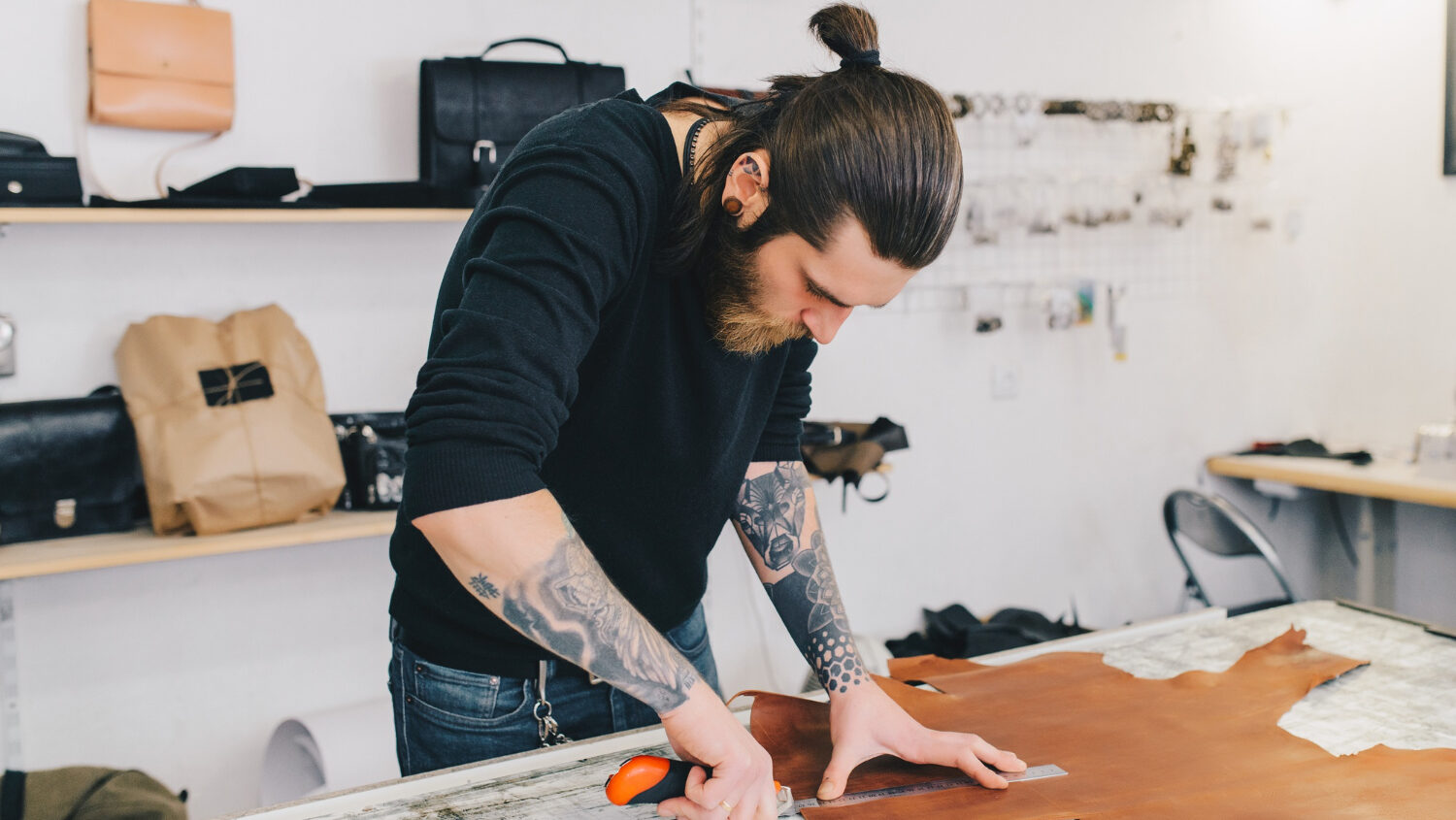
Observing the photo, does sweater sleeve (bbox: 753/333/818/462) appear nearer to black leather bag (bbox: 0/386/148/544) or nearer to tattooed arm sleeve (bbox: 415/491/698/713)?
tattooed arm sleeve (bbox: 415/491/698/713)

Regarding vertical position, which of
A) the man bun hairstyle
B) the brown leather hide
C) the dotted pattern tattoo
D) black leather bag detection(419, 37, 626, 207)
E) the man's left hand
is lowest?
the brown leather hide

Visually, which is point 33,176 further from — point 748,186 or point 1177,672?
point 1177,672

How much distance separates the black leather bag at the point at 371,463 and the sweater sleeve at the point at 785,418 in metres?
1.17

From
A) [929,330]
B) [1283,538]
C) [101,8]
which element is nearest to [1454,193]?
[1283,538]

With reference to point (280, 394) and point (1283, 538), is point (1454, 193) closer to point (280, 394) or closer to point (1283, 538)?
point (1283, 538)

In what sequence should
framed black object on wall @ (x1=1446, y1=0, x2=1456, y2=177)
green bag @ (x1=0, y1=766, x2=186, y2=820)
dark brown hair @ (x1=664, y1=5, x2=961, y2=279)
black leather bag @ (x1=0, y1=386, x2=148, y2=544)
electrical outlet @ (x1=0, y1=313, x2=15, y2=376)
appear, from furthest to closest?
framed black object on wall @ (x1=1446, y1=0, x2=1456, y2=177) < electrical outlet @ (x1=0, y1=313, x2=15, y2=376) < black leather bag @ (x1=0, y1=386, x2=148, y2=544) < green bag @ (x1=0, y1=766, x2=186, y2=820) < dark brown hair @ (x1=664, y1=5, x2=961, y2=279)

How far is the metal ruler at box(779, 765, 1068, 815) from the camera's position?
101 centimetres

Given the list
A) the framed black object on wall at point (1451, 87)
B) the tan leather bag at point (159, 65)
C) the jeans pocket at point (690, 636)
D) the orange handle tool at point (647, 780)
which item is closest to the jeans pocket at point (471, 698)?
the jeans pocket at point (690, 636)

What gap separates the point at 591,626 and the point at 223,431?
1414 mm

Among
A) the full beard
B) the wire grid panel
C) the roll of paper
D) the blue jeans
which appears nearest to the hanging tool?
the blue jeans

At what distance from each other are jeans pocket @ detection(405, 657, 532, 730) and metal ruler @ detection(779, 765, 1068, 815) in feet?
1.17

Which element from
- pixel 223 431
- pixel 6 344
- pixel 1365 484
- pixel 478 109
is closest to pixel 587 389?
pixel 223 431

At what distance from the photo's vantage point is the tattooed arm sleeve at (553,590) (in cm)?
84

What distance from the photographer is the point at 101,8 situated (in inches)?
79.1
